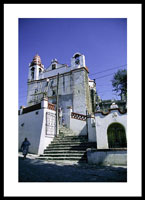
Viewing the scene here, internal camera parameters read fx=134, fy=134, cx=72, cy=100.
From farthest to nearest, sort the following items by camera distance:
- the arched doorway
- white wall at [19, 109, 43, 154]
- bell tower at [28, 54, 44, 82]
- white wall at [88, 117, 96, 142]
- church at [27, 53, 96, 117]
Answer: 1. bell tower at [28, 54, 44, 82]
2. church at [27, 53, 96, 117]
3. white wall at [19, 109, 43, 154]
4. white wall at [88, 117, 96, 142]
5. the arched doorway

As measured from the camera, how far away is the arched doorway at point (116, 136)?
23.9 ft

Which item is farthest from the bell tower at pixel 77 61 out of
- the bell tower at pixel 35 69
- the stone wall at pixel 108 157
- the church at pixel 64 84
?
the stone wall at pixel 108 157

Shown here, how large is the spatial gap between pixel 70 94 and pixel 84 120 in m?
7.50

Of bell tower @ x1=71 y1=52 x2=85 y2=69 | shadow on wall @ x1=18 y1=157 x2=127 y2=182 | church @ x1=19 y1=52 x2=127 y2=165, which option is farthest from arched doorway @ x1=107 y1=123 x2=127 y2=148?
bell tower @ x1=71 y1=52 x2=85 y2=69

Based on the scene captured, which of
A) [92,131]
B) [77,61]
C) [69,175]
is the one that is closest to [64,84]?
[77,61]

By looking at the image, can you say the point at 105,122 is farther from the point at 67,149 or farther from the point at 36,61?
the point at 36,61

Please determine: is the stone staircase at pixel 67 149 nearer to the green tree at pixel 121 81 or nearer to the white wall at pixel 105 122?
the white wall at pixel 105 122

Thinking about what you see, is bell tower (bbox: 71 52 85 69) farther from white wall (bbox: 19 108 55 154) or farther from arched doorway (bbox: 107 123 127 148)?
arched doorway (bbox: 107 123 127 148)

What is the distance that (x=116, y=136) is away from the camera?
7465mm

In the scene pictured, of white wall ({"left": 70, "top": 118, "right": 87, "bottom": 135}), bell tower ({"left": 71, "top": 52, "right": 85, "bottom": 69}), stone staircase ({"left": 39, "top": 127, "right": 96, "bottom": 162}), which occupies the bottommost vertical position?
stone staircase ({"left": 39, "top": 127, "right": 96, "bottom": 162})

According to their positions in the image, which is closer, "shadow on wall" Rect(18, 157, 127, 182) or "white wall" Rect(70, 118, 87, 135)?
"shadow on wall" Rect(18, 157, 127, 182)

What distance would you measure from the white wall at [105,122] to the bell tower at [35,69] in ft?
60.2

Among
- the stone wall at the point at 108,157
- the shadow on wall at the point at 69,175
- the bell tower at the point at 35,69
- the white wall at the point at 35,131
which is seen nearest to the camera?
the shadow on wall at the point at 69,175

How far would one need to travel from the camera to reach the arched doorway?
7.29m
